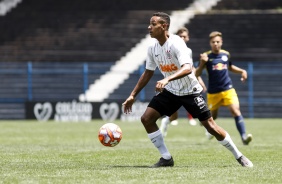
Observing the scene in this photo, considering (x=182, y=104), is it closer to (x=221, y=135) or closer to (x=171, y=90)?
(x=171, y=90)

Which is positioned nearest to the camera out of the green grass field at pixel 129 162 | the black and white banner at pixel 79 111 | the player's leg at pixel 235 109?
the green grass field at pixel 129 162

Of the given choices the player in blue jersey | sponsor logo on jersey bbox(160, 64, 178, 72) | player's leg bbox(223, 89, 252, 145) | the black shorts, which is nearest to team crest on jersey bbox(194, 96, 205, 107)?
the black shorts

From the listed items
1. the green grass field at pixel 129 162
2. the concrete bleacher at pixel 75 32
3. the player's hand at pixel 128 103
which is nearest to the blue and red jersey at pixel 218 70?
the green grass field at pixel 129 162

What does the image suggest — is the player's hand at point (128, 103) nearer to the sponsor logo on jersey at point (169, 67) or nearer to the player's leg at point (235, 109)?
the sponsor logo on jersey at point (169, 67)

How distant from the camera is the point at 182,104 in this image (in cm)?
1020

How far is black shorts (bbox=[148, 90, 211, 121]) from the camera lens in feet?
33.1

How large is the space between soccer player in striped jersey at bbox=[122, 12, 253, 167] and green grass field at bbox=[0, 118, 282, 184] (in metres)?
0.40

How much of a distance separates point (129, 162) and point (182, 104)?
1.38 meters

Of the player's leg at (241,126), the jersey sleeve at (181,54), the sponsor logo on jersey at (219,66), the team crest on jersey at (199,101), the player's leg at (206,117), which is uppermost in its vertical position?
the jersey sleeve at (181,54)

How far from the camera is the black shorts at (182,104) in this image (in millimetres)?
10078

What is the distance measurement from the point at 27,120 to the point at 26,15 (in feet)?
30.4

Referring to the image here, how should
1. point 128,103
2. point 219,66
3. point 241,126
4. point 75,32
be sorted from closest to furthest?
point 128,103 < point 241,126 < point 219,66 < point 75,32

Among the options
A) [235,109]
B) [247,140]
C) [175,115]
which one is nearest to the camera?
[247,140]

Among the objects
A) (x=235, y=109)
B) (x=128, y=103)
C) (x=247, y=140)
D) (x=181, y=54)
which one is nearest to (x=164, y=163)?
(x=128, y=103)
